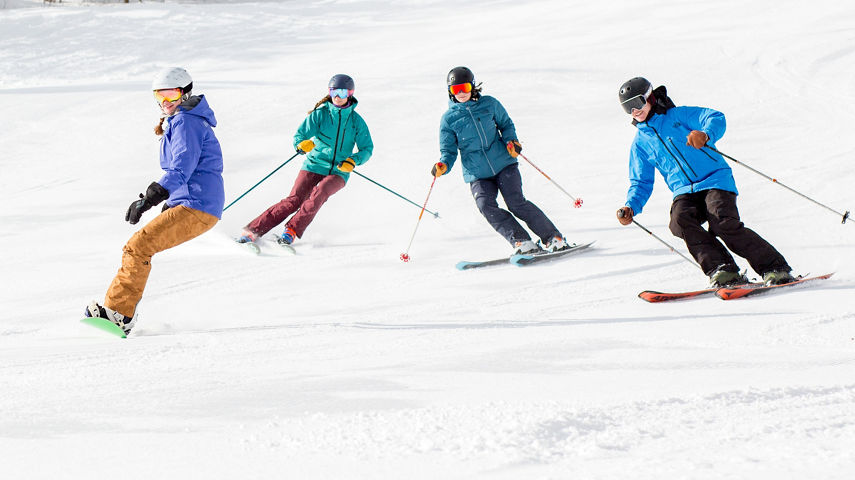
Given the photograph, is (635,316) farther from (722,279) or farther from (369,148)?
(369,148)

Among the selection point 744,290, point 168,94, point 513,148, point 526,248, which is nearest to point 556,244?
point 526,248

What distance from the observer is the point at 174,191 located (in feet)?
16.3

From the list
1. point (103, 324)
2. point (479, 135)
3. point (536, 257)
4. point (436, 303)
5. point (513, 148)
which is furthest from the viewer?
point (479, 135)

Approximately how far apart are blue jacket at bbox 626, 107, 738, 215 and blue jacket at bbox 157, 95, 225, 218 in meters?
2.55

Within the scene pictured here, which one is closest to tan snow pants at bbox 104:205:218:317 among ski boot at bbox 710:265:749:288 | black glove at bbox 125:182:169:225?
black glove at bbox 125:182:169:225

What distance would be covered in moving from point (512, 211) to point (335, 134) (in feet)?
6.09

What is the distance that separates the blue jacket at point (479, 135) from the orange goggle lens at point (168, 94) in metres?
2.36

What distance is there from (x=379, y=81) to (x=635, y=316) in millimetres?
→ 9862

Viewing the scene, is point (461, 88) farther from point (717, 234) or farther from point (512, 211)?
point (717, 234)

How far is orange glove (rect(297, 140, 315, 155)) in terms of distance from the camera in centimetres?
736

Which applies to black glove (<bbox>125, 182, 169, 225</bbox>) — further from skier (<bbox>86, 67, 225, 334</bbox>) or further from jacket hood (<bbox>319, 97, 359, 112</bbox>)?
jacket hood (<bbox>319, 97, 359, 112</bbox>)

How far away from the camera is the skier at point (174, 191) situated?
4.79 meters

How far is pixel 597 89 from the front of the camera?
41.4 feet

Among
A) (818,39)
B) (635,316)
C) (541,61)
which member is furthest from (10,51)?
(635,316)
